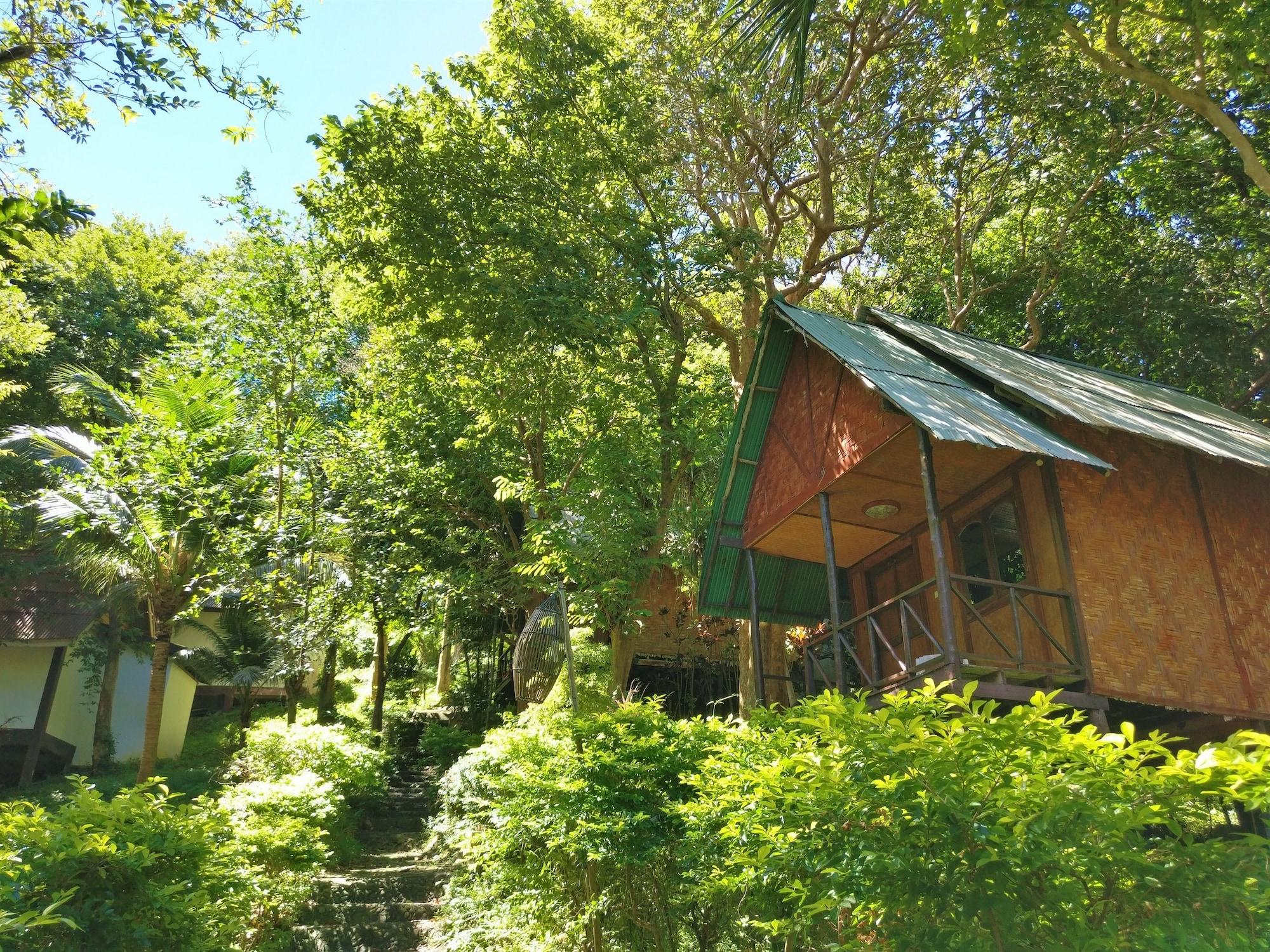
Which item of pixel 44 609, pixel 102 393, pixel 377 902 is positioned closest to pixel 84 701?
pixel 44 609

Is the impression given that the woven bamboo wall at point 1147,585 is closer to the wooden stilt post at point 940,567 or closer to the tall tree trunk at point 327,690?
the wooden stilt post at point 940,567

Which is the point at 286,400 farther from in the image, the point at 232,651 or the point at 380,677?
the point at 232,651

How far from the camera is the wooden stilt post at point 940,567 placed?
25.1 ft

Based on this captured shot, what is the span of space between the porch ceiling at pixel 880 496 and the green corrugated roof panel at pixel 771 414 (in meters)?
0.41

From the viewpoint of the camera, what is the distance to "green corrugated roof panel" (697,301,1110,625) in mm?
8008

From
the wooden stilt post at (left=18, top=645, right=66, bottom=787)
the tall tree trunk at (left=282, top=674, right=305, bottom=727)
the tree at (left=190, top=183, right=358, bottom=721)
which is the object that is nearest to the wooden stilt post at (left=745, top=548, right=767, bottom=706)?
the tree at (left=190, top=183, right=358, bottom=721)

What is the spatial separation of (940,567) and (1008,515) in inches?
97.8

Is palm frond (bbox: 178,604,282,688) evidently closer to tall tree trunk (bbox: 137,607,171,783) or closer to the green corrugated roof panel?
tall tree trunk (bbox: 137,607,171,783)

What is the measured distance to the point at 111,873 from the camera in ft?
17.8

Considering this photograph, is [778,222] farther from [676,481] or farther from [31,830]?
[31,830]

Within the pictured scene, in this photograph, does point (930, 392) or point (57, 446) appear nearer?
point (930, 392)

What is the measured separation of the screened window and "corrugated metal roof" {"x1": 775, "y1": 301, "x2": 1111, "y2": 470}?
1254 millimetres

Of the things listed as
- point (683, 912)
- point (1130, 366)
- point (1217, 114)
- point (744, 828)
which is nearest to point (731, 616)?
point (683, 912)

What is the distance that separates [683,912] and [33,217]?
6.38 metres
